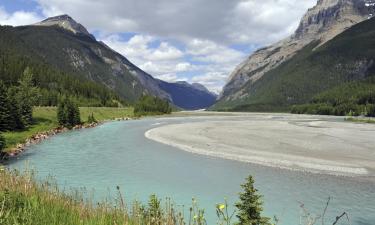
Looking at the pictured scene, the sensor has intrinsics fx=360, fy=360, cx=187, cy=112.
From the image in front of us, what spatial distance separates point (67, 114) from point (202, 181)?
71.4 meters

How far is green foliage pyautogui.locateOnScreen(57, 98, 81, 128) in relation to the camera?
93387 millimetres

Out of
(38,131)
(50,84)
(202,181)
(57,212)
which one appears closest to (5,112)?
(38,131)

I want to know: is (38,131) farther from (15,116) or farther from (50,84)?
(50,84)

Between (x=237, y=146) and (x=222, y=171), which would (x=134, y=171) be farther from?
(x=237, y=146)

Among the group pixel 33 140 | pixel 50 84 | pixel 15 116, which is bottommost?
pixel 33 140

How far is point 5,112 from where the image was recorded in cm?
6362

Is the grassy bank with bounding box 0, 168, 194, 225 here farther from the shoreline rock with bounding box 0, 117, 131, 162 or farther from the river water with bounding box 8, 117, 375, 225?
the shoreline rock with bounding box 0, 117, 131, 162

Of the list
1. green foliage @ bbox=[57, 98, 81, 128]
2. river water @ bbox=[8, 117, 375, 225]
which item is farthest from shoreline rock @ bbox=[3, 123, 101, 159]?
green foliage @ bbox=[57, 98, 81, 128]

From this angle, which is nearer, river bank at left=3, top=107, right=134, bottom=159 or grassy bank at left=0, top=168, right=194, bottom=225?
grassy bank at left=0, top=168, right=194, bottom=225

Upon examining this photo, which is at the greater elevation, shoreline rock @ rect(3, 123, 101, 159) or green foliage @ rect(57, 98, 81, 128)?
green foliage @ rect(57, 98, 81, 128)

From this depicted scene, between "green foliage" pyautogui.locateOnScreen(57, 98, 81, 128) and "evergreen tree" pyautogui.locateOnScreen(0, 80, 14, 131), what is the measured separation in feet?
84.7

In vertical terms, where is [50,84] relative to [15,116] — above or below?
above

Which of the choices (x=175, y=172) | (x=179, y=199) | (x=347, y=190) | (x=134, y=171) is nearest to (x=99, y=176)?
(x=134, y=171)

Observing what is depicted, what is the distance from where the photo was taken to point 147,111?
19200 centimetres
